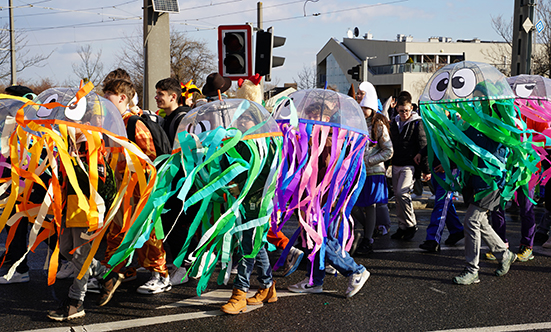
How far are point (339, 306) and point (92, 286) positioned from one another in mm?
2112

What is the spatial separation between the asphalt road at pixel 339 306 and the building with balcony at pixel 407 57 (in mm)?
39633

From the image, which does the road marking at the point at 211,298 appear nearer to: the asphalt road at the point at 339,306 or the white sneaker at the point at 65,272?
the asphalt road at the point at 339,306

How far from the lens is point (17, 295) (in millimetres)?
4285

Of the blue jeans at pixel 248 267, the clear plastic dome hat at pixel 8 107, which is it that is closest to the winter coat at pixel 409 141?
the blue jeans at pixel 248 267

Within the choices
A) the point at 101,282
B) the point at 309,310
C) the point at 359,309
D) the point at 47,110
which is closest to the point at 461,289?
the point at 359,309

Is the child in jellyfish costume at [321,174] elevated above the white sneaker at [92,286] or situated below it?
above

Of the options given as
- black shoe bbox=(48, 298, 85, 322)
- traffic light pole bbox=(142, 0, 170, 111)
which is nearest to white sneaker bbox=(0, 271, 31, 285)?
black shoe bbox=(48, 298, 85, 322)

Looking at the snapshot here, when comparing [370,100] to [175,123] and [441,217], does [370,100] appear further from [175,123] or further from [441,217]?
[175,123]

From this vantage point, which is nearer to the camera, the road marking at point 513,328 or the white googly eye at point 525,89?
the road marking at point 513,328

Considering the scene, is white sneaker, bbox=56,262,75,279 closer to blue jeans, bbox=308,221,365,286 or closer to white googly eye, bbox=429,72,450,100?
blue jeans, bbox=308,221,365,286

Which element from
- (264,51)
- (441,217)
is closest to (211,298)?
(441,217)

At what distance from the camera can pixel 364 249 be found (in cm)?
557

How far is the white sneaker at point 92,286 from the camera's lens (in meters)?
4.39

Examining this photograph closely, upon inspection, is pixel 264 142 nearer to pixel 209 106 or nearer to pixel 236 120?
pixel 236 120
